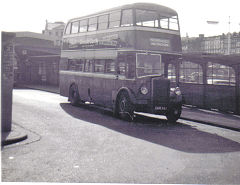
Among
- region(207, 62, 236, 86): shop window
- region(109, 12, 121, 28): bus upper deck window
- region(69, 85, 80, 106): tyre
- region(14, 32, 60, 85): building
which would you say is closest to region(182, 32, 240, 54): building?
region(14, 32, 60, 85): building

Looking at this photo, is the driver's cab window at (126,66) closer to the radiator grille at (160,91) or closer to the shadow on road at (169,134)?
the radiator grille at (160,91)

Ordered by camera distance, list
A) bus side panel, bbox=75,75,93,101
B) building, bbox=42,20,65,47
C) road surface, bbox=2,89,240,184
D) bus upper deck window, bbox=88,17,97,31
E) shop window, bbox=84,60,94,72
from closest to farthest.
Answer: road surface, bbox=2,89,240,184, bus upper deck window, bbox=88,17,97,31, shop window, bbox=84,60,94,72, bus side panel, bbox=75,75,93,101, building, bbox=42,20,65,47

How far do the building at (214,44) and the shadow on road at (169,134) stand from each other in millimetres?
47603

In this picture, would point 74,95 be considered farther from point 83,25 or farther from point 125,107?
point 125,107

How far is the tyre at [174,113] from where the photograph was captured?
36.7 feet

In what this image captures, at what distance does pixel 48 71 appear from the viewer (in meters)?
33.2

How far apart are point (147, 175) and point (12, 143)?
135 inches

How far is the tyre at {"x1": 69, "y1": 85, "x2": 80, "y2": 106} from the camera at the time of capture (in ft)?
50.0

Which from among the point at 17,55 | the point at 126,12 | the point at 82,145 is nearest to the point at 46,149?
the point at 82,145

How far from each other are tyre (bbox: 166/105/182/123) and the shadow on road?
0.27 m

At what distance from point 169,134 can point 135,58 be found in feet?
10.1

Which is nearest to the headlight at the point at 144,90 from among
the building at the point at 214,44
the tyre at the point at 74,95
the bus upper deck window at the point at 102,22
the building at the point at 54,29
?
the bus upper deck window at the point at 102,22

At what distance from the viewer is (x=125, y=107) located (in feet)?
37.1

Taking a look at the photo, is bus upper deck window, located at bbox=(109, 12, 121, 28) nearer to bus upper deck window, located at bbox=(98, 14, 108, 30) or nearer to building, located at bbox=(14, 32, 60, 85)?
bus upper deck window, located at bbox=(98, 14, 108, 30)
